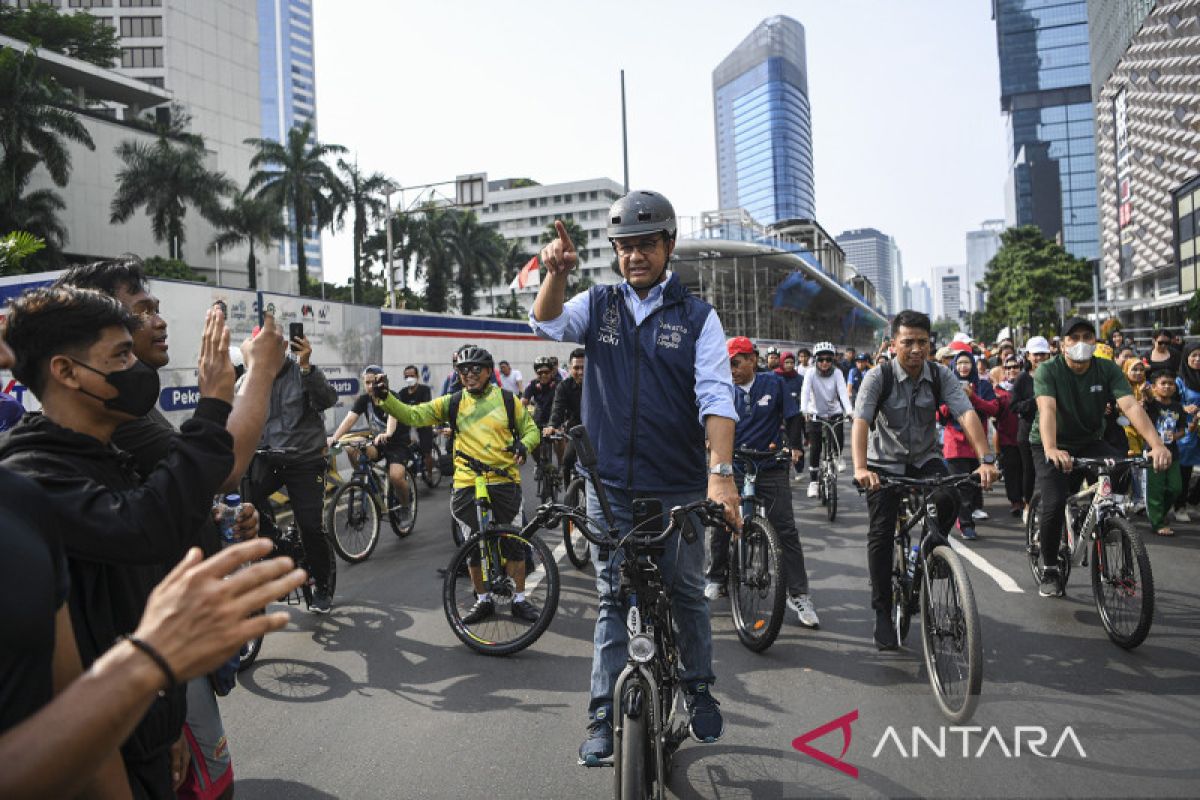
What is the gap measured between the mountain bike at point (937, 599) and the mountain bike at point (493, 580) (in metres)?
2.06

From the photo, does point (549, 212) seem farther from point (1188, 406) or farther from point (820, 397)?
point (1188, 406)

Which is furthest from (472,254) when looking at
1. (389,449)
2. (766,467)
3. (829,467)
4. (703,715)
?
(703,715)

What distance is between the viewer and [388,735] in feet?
13.1

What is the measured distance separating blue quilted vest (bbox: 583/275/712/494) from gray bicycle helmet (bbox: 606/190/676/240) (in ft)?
0.82

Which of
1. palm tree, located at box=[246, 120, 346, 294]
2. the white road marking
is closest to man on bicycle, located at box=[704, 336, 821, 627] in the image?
the white road marking

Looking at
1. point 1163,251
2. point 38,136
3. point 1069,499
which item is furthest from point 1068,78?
point 1069,499

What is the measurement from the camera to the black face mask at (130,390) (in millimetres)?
1920

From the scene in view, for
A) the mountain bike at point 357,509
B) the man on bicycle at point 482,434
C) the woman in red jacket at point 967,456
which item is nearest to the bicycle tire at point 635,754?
the man on bicycle at point 482,434

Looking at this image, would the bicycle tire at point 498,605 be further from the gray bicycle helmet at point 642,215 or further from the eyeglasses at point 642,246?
the gray bicycle helmet at point 642,215

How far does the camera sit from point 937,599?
427 centimetres

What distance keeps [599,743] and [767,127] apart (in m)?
188

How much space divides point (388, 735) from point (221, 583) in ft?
9.87

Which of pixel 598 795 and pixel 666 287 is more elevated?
pixel 666 287

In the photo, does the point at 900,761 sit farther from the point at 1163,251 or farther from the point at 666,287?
the point at 1163,251
